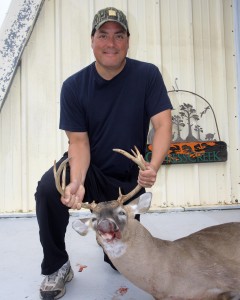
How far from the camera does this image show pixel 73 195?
188 cm

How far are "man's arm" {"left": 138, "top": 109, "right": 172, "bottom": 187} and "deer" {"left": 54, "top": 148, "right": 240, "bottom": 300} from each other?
0.20ft

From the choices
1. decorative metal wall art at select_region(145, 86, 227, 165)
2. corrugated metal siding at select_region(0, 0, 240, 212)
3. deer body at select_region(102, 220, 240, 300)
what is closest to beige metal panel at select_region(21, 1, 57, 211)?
corrugated metal siding at select_region(0, 0, 240, 212)

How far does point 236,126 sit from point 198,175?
2.37 feet

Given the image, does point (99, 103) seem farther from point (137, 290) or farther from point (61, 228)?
point (137, 290)

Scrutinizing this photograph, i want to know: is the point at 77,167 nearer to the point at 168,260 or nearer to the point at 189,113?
the point at 168,260

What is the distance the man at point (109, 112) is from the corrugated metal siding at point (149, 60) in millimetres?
1707

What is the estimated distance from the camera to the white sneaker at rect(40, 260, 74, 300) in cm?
189

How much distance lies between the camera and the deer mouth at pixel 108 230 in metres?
1.57

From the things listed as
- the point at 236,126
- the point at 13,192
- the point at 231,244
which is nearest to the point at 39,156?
the point at 13,192

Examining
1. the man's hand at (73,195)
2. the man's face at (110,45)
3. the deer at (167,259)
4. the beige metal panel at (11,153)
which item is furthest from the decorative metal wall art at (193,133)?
the deer at (167,259)

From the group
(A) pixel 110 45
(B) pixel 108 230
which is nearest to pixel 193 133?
(A) pixel 110 45

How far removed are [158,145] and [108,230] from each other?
673mm

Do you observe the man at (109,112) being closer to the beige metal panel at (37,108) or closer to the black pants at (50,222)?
the black pants at (50,222)

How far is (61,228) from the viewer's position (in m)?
2.02
